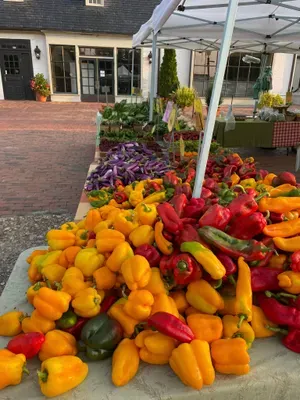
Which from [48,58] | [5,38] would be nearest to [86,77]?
[48,58]

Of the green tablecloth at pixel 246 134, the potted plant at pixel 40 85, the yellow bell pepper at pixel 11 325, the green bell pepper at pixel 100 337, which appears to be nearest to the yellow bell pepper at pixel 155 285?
the green bell pepper at pixel 100 337

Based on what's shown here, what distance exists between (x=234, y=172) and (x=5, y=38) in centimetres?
1852

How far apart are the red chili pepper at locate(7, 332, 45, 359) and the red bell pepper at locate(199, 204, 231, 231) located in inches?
37.0

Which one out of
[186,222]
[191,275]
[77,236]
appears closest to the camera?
[191,275]

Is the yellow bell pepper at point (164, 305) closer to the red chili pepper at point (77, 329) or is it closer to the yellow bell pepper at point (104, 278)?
the yellow bell pepper at point (104, 278)

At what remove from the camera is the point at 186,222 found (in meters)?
1.77

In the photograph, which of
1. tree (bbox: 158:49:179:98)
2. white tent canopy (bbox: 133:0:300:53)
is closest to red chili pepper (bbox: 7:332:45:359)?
white tent canopy (bbox: 133:0:300:53)

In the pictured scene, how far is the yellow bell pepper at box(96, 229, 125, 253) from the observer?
1761mm

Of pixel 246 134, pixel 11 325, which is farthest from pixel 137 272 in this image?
pixel 246 134

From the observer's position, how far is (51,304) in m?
1.55

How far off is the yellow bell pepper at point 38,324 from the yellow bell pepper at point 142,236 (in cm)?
58

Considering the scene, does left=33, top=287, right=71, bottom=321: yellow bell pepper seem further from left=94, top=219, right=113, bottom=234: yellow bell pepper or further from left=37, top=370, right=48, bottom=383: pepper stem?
left=94, top=219, right=113, bottom=234: yellow bell pepper

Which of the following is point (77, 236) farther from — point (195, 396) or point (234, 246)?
point (195, 396)

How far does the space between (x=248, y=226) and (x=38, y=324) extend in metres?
1.13
